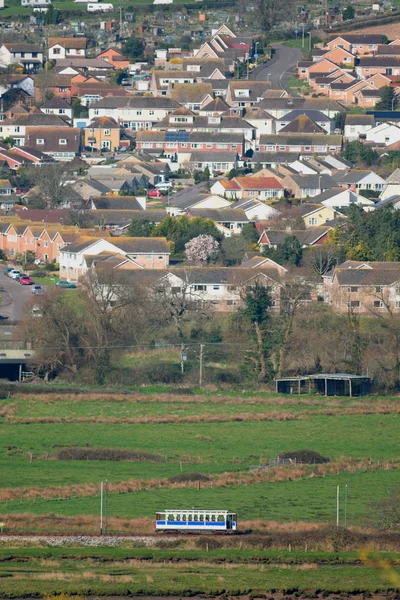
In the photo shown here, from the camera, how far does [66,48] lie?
7675 centimetres

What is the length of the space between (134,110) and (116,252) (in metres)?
21.9

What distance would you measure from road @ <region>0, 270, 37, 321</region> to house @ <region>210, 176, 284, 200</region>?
11.6 m

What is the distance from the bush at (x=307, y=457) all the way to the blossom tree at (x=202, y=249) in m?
18.8

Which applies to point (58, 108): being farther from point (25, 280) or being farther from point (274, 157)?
point (25, 280)

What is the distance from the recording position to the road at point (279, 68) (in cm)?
7188

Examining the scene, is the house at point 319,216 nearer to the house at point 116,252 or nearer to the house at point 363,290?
the house at point 116,252

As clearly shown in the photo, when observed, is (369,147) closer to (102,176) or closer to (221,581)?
(102,176)

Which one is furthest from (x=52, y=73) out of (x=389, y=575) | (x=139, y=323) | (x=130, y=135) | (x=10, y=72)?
(x=389, y=575)

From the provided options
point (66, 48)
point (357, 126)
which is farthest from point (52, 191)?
point (66, 48)

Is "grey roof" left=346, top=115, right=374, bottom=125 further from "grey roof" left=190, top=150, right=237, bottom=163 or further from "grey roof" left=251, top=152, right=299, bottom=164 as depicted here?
"grey roof" left=190, top=150, right=237, bottom=163

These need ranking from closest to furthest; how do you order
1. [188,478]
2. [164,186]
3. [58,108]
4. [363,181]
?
[188,478] → [363,181] → [164,186] → [58,108]

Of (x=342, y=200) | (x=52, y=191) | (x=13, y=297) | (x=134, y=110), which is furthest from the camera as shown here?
(x=134, y=110)

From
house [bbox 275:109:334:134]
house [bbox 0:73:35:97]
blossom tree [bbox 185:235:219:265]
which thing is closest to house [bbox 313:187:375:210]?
blossom tree [bbox 185:235:219:265]

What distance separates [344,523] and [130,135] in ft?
145
